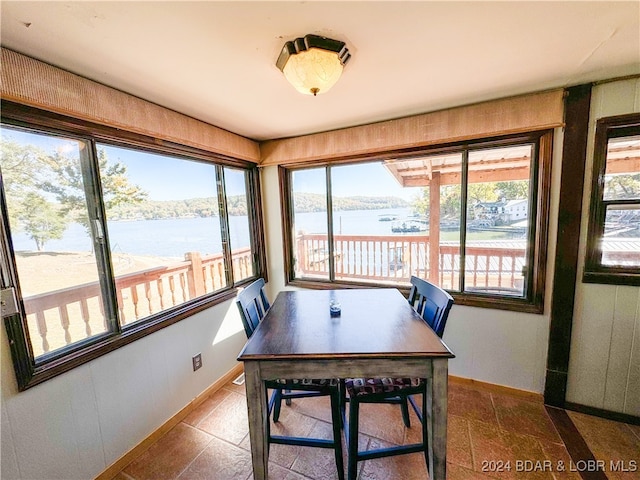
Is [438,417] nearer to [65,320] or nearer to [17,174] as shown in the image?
[65,320]

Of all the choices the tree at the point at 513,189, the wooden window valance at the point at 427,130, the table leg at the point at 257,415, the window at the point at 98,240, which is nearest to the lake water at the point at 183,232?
the window at the point at 98,240

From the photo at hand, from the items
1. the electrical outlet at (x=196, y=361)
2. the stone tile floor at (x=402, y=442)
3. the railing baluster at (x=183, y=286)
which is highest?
the railing baluster at (x=183, y=286)

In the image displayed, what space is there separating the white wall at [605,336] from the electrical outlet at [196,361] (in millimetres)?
2766

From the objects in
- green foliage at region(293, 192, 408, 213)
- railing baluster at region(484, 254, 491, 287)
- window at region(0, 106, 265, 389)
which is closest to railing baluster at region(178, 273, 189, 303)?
window at region(0, 106, 265, 389)

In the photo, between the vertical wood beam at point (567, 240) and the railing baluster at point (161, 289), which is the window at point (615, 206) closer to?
the vertical wood beam at point (567, 240)

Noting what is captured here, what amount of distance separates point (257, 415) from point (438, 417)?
0.86m

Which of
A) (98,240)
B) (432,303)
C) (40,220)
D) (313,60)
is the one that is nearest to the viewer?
(313,60)

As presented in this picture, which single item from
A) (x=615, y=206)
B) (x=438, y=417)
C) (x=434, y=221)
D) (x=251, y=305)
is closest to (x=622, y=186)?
(x=615, y=206)

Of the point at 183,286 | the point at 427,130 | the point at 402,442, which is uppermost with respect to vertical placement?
the point at 427,130

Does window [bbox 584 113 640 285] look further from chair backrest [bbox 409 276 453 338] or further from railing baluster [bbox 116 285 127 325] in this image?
railing baluster [bbox 116 285 127 325]

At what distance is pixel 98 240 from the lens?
1.54m

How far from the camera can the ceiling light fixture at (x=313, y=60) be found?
3.69ft

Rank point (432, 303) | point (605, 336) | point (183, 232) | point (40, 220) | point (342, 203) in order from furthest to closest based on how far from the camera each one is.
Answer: point (342, 203)
point (183, 232)
point (605, 336)
point (432, 303)
point (40, 220)

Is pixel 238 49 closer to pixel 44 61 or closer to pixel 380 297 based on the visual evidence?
pixel 44 61
